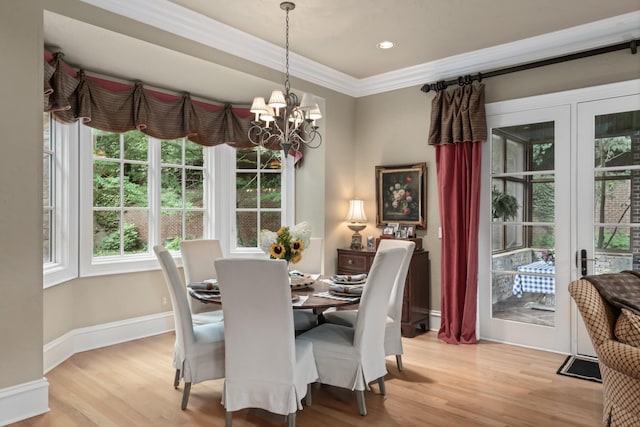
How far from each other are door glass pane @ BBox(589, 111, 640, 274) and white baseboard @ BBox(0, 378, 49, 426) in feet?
13.6

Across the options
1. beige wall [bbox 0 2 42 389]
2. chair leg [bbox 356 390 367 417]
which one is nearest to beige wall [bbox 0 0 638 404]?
beige wall [bbox 0 2 42 389]

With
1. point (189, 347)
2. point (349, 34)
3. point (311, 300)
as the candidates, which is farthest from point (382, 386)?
point (349, 34)

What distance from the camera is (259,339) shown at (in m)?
2.48

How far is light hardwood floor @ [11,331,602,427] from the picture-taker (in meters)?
2.70

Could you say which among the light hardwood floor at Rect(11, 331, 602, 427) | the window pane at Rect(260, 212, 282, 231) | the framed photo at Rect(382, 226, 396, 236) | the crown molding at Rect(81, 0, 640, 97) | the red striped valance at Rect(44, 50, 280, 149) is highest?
the crown molding at Rect(81, 0, 640, 97)

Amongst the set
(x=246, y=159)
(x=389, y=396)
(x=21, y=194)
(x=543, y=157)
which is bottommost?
(x=389, y=396)

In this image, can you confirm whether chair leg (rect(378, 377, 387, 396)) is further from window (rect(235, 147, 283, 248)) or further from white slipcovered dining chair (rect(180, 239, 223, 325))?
window (rect(235, 147, 283, 248))

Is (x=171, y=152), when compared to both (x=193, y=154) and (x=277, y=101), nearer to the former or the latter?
(x=193, y=154)

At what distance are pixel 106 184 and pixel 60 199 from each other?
480 millimetres

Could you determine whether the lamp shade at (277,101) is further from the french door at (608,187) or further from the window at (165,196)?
the french door at (608,187)

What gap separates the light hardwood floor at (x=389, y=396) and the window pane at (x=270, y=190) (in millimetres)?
2100

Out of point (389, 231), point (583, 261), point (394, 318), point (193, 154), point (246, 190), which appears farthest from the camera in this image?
point (246, 190)

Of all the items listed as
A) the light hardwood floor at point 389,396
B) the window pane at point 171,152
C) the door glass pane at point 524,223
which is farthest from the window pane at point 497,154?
the window pane at point 171,152

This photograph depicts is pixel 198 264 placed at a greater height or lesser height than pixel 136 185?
lesser
